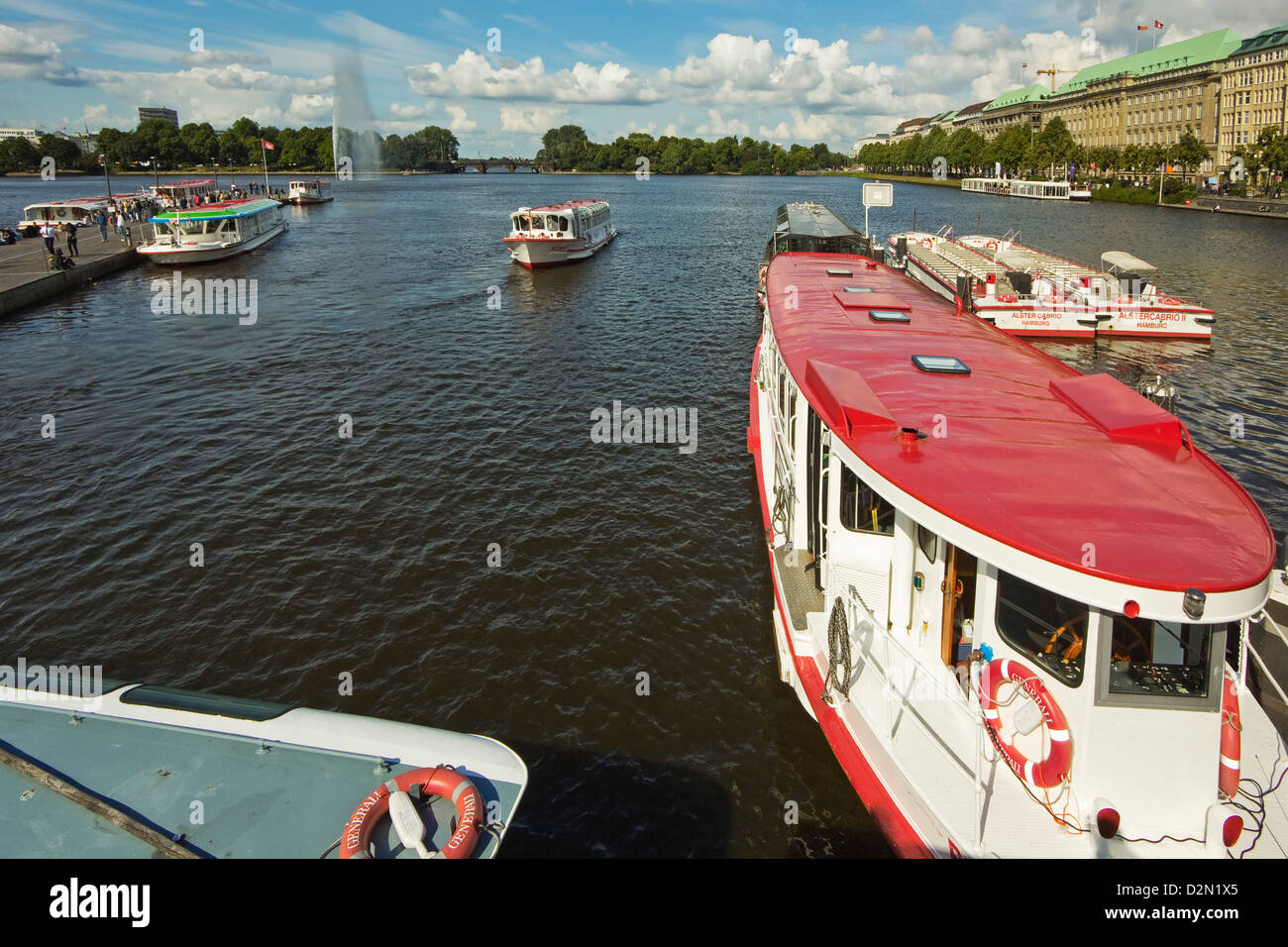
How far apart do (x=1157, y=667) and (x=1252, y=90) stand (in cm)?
16782

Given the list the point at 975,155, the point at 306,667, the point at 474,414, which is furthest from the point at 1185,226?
the point at 975,155

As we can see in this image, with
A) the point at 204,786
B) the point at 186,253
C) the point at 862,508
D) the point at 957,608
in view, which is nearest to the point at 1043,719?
the point at 957,608

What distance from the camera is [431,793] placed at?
7859mm

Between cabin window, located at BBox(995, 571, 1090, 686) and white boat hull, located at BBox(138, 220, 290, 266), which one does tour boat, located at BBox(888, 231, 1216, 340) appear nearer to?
cabin window, located at BBox(995, 571, 1090, 686)

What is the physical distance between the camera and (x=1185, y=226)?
79312 mm

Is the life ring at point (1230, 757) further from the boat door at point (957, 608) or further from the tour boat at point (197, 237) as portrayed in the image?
the tour boat at point (197, 237)

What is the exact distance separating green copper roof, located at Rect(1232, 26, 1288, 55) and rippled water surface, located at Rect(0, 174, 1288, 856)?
380 feet

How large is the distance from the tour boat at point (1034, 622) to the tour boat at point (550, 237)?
4903 centimetres

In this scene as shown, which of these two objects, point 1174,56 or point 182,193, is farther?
point 1174,56

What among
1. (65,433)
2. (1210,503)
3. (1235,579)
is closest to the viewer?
(1235,579)

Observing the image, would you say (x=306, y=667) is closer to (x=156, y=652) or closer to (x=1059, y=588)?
(x=156, y=652)

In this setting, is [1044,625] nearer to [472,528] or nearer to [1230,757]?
[1230,757]
